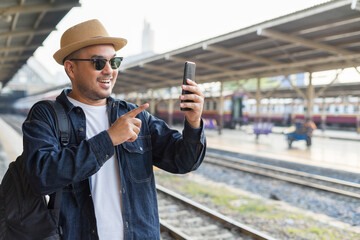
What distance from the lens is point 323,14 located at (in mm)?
7297

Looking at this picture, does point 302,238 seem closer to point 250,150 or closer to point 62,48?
point 62,48

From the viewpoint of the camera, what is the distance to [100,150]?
1340mm

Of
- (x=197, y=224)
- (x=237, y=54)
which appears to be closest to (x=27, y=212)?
(x=197, y=224)

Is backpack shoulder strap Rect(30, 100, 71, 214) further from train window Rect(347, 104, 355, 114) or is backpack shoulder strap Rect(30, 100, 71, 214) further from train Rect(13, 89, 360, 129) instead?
train window Rect(347, 104, 355, 114)

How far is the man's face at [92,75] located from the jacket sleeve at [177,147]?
34cm

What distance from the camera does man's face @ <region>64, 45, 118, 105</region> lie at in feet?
5.04

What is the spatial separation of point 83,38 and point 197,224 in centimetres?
407

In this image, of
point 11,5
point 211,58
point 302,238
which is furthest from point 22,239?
point 211,58

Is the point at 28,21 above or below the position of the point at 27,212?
above

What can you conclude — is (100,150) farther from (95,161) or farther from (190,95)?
(190,95)

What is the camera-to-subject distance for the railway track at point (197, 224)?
4441 mm

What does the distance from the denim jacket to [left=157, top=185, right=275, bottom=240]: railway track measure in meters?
2.86

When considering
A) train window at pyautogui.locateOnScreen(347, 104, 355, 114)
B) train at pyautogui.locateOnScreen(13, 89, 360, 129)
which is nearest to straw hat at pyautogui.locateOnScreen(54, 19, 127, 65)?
train at pyautogui.locateOnScreen(13, 89, 360, 129)

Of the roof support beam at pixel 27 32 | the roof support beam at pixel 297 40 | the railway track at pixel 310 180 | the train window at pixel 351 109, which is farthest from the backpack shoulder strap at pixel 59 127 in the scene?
the train window at pixel 351 109
